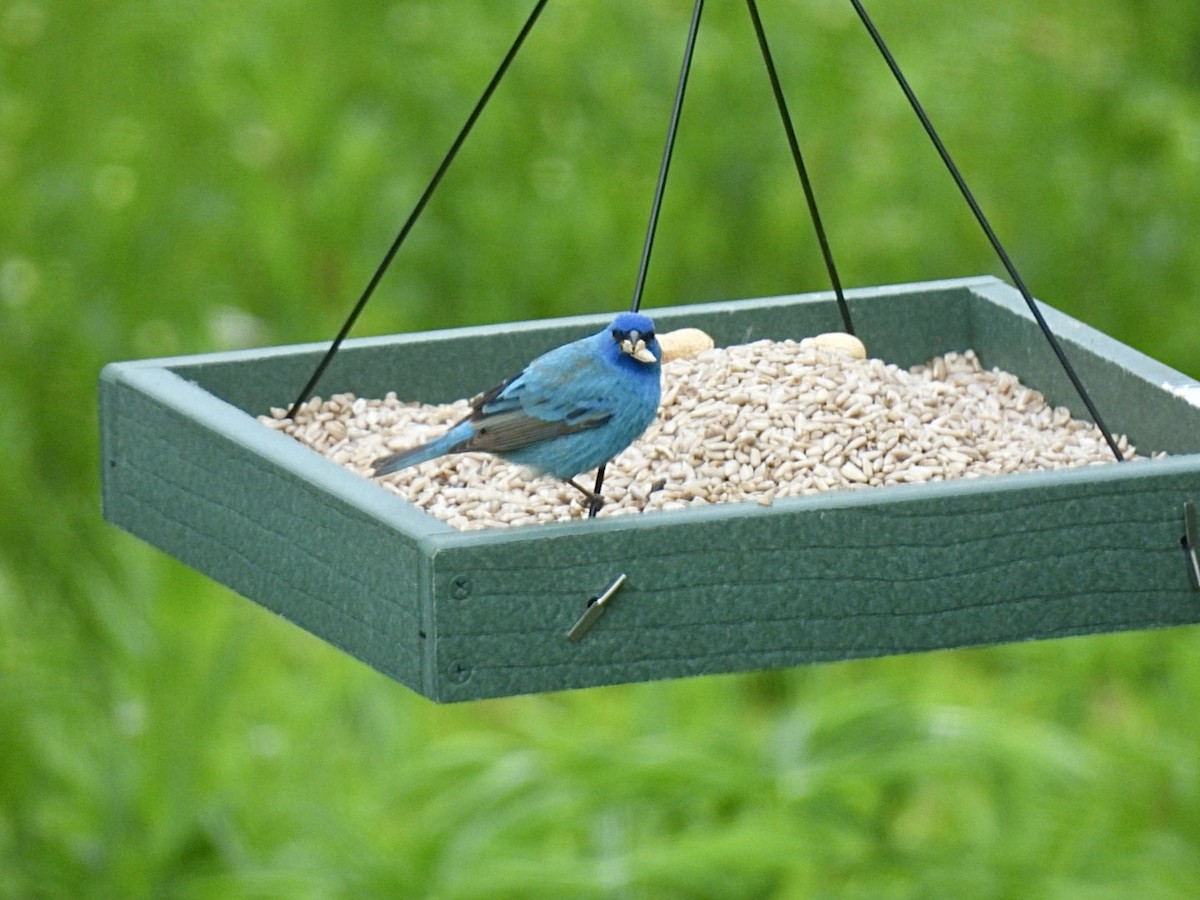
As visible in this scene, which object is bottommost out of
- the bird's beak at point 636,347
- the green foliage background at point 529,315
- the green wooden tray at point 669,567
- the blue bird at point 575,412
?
the green foliage background at point 529,315

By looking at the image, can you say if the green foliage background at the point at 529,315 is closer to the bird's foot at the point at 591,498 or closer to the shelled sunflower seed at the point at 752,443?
the shelled sunflower seed at the point at 752,443

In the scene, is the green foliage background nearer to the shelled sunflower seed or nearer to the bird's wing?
the shelled sunflower seed

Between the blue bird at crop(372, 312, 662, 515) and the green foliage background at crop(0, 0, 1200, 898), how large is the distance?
74.6 inches

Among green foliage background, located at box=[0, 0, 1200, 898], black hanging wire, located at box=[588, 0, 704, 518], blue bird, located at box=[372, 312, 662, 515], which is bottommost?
green foliage background, located at box=[0, 0, 1200, 898]

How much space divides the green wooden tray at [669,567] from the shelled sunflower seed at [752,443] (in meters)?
0.13

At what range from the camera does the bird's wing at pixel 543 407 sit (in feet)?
9.85

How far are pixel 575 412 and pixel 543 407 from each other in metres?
0.05

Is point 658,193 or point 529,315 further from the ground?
point 658,193

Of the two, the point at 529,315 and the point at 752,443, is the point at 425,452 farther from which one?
the point at 529,315

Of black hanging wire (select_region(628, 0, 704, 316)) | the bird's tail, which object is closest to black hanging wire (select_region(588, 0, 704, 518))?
black hanging wire (select_region(628, 0, 704, 316))

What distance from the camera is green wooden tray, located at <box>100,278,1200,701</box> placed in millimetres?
2818

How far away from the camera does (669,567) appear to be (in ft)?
9.41

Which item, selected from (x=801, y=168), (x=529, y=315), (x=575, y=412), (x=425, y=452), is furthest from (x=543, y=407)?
(x=529, y=315)

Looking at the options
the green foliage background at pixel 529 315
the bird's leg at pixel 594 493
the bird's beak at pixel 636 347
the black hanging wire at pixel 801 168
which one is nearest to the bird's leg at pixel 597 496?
the bird's leg at pixel 594 493
